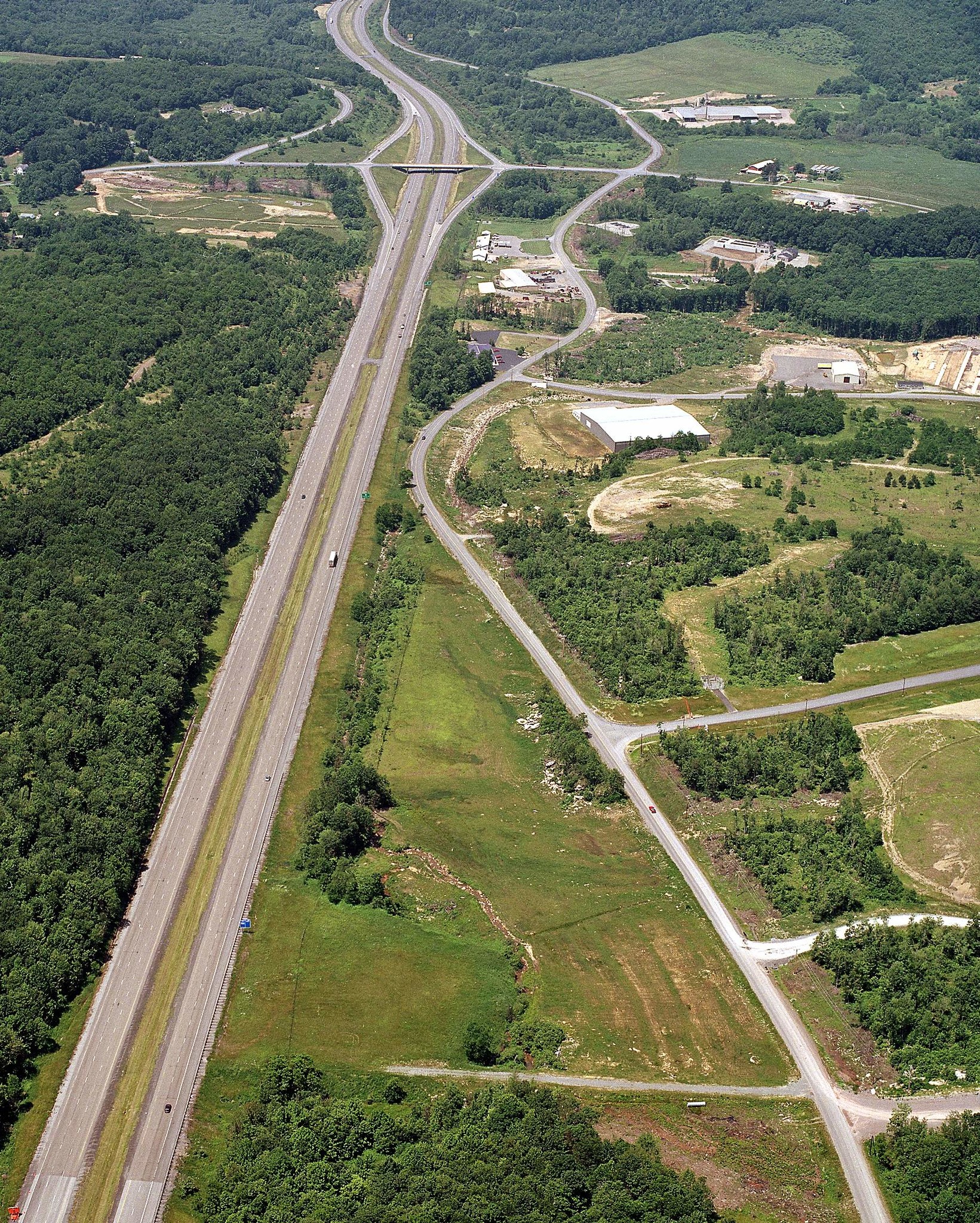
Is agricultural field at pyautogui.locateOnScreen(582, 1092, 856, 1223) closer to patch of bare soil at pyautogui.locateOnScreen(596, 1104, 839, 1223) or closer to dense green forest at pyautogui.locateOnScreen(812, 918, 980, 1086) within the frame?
patch of bare soil at pyautogui.locateOnScreen(596, 1104, 839, 1223)

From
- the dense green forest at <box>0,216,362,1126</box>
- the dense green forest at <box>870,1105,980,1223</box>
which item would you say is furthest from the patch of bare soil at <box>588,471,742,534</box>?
the dense green forest at <box>870,1105,980,1223</box>

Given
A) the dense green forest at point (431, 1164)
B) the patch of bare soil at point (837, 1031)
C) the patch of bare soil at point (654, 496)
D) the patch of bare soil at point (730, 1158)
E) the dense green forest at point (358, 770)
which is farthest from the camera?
the patch of bare soil at point (654, 496)

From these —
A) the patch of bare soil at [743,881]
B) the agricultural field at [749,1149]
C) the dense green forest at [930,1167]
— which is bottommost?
the patch of bare soil at [743,881]

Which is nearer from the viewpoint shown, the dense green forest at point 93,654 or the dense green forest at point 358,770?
the dense green forest at point 93,654

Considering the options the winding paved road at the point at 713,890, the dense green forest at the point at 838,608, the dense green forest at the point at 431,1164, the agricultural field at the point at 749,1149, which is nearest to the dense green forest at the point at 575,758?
the winding paved road at the point at 713,890

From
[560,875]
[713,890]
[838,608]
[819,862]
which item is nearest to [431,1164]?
[560,875]

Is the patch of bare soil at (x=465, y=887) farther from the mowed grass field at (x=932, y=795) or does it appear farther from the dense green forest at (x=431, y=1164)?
the mowed grass field at (x=932, y=795)

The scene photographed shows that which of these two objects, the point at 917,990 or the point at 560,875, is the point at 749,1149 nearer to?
the point at 917,990
